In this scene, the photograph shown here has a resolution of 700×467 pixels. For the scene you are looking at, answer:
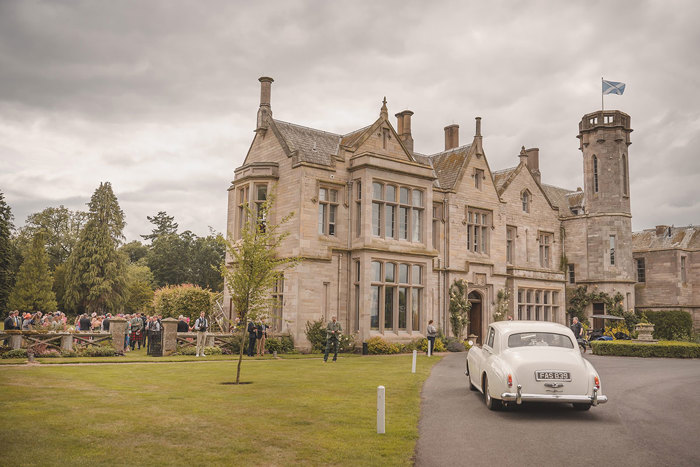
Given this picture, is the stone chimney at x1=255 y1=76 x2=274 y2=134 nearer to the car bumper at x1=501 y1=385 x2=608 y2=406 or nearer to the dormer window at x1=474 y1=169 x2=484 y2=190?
the dormer window at x1=474 y1=169 x2=484 y2=190

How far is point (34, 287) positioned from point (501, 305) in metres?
38.8

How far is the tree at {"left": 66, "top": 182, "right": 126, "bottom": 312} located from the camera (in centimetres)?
5591

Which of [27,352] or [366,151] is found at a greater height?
[366,151]

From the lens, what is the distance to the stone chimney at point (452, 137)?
38.8 m

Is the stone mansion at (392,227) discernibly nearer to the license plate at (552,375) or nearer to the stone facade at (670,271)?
the stone facade at (670,271)

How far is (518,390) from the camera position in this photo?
35.3 ft

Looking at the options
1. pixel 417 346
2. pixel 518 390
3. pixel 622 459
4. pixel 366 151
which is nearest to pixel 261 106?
pixel 366 151

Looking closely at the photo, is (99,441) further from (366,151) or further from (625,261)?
(625,261)

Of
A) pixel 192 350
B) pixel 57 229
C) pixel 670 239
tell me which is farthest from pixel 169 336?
pixel 57 229

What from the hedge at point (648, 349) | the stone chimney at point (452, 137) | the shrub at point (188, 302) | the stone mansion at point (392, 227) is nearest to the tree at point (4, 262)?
the shrub at point (188, 302)

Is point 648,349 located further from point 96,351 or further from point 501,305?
point 96,351

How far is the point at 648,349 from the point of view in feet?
85.7

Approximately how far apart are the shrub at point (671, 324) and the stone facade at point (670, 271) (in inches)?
37.6

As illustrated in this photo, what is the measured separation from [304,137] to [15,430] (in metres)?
22.8
